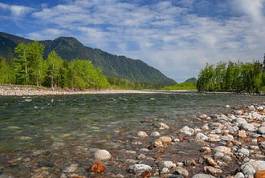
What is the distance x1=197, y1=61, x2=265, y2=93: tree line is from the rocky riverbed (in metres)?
118

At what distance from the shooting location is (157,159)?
1250 cm

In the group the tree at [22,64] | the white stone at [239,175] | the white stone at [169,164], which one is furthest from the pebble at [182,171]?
the tree at [22,64]

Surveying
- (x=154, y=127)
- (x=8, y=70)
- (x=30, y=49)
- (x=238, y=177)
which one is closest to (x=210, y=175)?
(x=238, y=177)

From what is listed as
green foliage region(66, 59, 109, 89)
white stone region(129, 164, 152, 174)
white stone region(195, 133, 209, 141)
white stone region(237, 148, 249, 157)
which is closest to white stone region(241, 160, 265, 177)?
white stone region(237, 148, 249, 157)

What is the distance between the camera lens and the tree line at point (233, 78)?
129 metres

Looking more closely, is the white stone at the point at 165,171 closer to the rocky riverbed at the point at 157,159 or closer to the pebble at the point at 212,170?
the rocky riverbed at the point at 157,159

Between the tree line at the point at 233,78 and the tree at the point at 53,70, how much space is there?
73934 mm

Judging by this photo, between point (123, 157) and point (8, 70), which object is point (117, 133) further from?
point (8, 70)

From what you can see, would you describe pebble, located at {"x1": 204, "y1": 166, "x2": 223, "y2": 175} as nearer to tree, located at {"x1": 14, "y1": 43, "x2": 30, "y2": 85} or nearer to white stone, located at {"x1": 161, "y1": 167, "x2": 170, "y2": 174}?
white stone, located at {"x1": 161, "y1": 167, "x2": 170, "y2": 174}

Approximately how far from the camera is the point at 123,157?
42.1 feet

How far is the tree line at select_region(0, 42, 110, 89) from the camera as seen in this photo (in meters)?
108

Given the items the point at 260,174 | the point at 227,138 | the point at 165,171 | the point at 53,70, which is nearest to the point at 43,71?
the point at 53,70

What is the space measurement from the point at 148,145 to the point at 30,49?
100439 mm

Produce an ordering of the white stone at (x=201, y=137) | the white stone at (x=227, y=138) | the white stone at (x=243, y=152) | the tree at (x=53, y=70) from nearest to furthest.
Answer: the white stone at (x=243, y=152) → the white stone at (x=227, y=138) → the white stone at (x=201, y=137) → the tree at (x=53, y=70)
